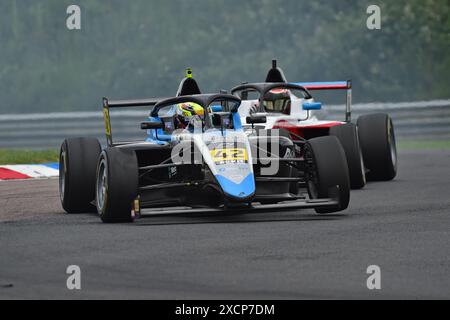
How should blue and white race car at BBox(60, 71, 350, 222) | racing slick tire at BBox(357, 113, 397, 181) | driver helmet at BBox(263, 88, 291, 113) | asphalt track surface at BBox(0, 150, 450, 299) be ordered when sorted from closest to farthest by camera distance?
asphalt track surface at BBox(0, 150, 450, 299) < blue and white race car at BBox(60, 71, 350, 222) < racing slick tire at BBox(357, 113, 397, 181) < driver helmet at BBox(263, 88, 291, 113)

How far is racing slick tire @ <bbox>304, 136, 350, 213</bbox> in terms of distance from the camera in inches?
468

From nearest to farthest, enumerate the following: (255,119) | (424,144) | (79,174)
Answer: (255,119) < (79,174) < (424,144)

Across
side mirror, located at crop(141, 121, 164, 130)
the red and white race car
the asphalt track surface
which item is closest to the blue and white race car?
side mirror, located at crop(141, 121, 164, 130)

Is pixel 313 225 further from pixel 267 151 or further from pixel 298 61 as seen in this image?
pixel 298 61

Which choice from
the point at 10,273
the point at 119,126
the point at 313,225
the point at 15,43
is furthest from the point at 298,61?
the point at 10,273

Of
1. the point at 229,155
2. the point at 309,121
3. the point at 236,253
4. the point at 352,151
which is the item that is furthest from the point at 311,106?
the point at 236,253

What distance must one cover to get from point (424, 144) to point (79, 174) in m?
13.3

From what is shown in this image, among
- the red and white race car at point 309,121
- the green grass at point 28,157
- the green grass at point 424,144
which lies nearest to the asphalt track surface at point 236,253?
the red and white race car at point 309,121

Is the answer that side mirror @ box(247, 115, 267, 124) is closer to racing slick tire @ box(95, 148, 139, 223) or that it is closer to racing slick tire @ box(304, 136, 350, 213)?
racing slick tire @ box(304, 136, 350, 213)

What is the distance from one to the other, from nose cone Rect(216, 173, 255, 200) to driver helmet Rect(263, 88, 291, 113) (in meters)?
5.07

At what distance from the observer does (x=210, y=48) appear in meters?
36.6

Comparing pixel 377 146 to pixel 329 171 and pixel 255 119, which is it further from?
pixel 329 171

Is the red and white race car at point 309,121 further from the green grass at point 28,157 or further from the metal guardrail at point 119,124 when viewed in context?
the metal guardrail at point 119,124

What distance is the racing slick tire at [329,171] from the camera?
11875 millimetres
